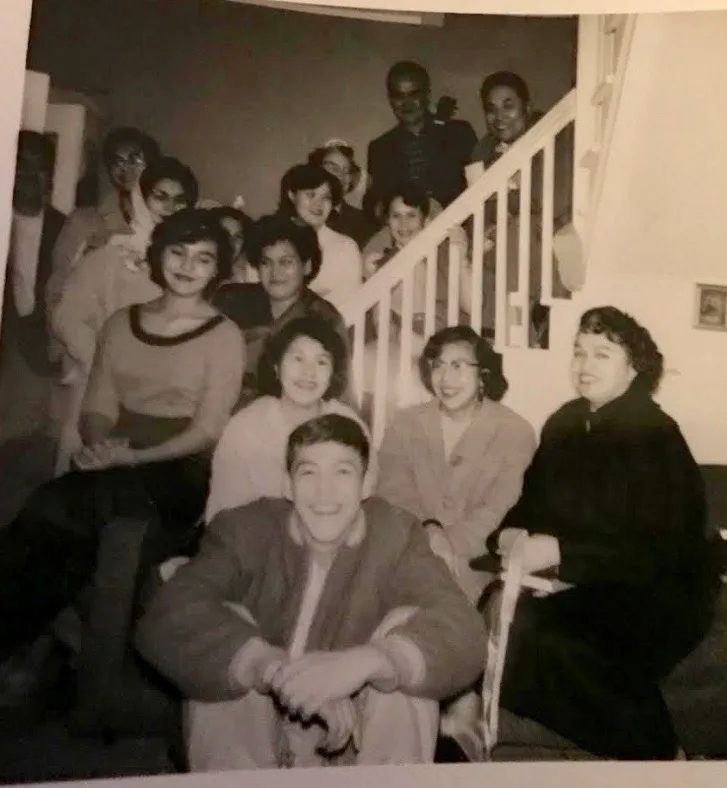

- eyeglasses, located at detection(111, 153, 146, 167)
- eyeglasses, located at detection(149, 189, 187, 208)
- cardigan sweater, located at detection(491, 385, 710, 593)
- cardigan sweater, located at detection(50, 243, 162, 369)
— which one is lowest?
cardigan sweater, located at detection(491, 385, 710, 593)

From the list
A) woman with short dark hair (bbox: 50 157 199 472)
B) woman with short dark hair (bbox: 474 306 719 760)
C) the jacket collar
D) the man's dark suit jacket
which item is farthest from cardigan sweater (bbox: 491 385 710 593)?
woman with short dark hair (bbox: 50 157 199 472)

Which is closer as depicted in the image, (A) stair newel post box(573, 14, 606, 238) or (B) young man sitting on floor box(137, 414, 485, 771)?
(B) young man sitting on floor box(137, 414, 485, 771)

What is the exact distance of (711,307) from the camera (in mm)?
738

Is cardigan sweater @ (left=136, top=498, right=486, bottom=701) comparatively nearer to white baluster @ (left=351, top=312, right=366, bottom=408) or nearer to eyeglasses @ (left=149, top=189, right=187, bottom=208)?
white baluster @ (left=351, top=312, right=366, bottom=408)

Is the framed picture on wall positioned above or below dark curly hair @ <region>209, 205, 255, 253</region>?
below

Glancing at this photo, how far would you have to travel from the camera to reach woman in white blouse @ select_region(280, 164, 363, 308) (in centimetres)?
72

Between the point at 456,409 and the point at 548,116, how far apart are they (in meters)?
0.26

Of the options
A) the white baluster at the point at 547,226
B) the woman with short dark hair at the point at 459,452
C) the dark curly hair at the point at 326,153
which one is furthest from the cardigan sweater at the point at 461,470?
the dark curly hair at the point at 326,153

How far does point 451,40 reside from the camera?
2.50 ft

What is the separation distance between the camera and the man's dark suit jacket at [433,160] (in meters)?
0.75

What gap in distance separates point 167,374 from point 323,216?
0.18 metres

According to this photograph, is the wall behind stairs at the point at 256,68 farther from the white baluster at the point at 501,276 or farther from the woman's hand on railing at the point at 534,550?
the woman's hand on railing at the point at 534,550

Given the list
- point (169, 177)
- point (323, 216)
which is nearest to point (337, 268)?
point (323, 216)

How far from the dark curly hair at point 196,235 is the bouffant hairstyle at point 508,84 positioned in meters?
0.25
